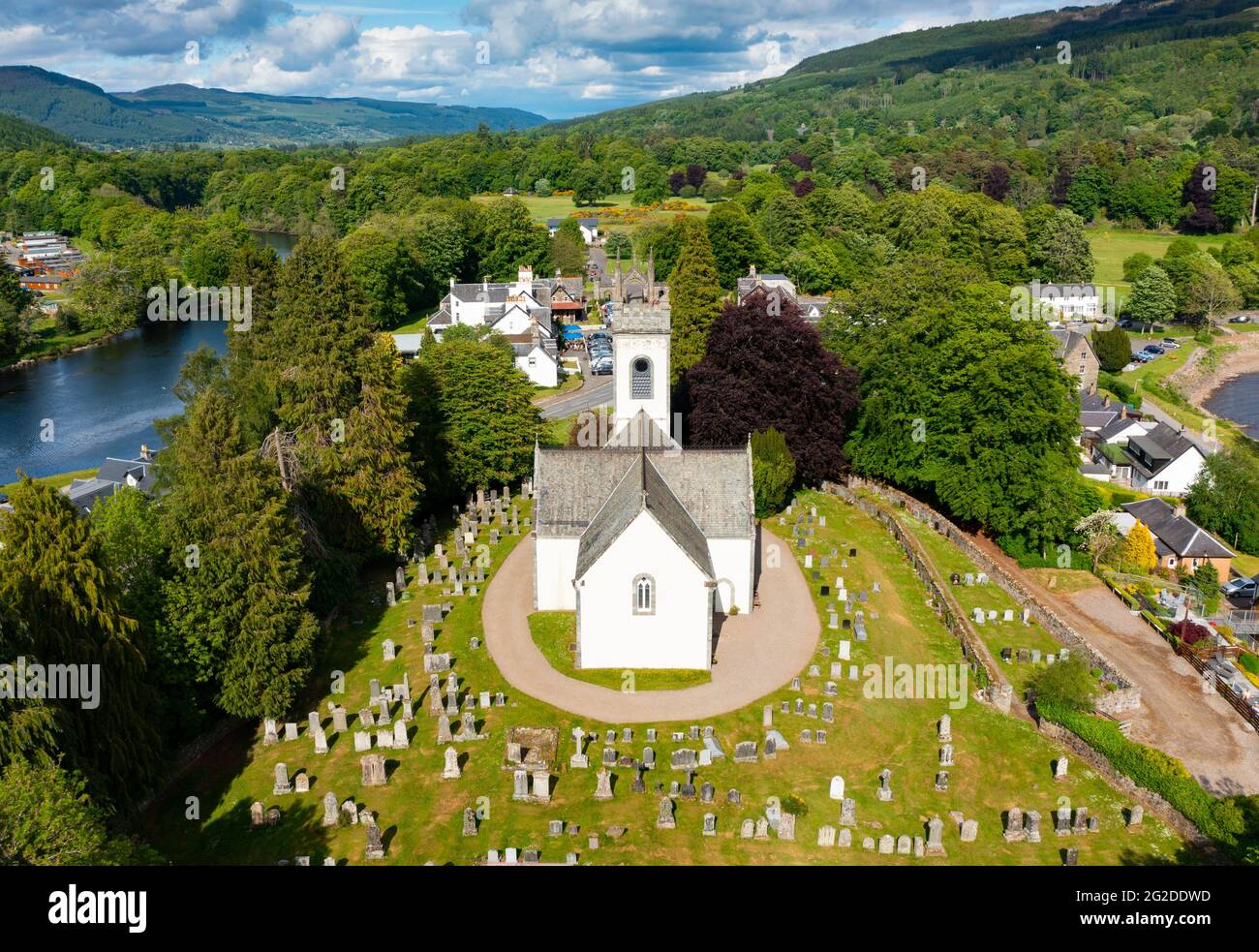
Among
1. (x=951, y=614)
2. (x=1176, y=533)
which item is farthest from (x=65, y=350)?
(x=1176, y=533)

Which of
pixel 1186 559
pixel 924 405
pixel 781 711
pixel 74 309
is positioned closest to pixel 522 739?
pixel 781 711

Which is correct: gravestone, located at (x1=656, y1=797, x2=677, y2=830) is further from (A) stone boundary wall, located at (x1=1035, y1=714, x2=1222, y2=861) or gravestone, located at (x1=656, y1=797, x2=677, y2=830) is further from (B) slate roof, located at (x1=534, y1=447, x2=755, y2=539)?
(A) stone boundary wall, located at (x1=1035, y1=714, x2=1222, y2=861)

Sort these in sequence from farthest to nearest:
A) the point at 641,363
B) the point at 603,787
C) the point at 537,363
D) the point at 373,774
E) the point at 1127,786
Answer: the point at 537,363 → the point at 641,363 → the point at 1127,786 → the point at 373,774 → the point at 603,787

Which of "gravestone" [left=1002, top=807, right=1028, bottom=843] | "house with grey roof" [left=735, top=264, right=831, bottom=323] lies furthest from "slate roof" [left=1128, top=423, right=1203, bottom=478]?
"gravestone" [left=1002, top=807, right=1028, bottom=843]

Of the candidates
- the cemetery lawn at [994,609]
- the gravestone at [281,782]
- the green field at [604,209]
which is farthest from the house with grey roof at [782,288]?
the gravestone at [281,782]

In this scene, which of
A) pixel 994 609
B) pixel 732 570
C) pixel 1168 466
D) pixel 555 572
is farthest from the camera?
pixel 1168 466

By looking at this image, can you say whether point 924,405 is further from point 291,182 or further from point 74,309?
point 291,182

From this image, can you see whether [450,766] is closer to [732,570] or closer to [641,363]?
[732,570]
